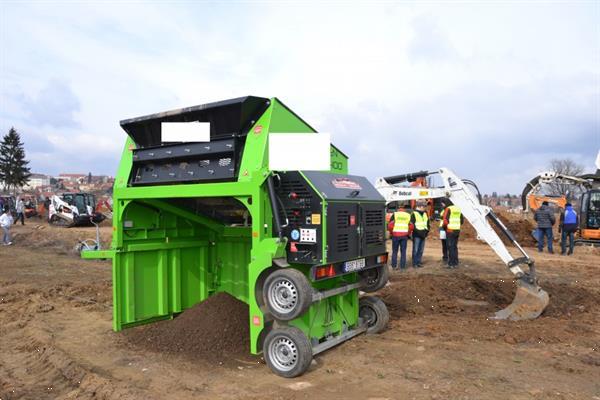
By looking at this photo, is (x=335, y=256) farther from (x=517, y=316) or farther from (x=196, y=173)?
(x=517, y=316)

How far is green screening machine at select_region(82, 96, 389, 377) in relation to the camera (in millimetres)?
4793

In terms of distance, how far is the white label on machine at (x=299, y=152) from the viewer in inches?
199

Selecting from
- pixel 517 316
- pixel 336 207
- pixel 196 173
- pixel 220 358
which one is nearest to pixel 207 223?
pixel 196 173

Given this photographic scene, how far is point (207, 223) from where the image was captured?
6883mm

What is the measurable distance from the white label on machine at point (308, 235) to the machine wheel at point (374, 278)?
4.73 ft

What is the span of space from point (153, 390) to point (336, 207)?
2468mm

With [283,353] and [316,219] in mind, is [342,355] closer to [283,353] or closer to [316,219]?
[283,353]

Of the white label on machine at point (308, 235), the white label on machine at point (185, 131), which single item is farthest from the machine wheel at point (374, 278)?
the white label on machine at point (185, 131)

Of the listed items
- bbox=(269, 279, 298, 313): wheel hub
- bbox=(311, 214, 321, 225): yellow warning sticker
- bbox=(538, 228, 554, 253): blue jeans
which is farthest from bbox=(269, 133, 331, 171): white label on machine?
bbox=(538, 228, 554, 253): blue jeans

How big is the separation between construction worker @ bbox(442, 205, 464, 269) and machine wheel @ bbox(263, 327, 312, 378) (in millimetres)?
8254

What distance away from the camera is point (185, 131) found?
565 centimetres

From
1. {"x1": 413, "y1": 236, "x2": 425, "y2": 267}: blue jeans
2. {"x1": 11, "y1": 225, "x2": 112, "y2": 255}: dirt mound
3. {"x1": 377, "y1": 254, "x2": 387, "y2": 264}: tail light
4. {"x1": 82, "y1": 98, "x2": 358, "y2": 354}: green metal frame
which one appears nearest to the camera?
→ {"x1": 82, "y1": 98, "x2": 358, "y2": 354}: green metal frame

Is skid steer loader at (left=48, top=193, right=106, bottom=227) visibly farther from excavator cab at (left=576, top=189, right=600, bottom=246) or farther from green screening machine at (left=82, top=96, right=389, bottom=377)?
excavator cab at (left=576, top=189, right=600, bottom=246)

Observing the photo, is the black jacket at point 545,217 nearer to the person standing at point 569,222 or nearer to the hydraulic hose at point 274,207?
the person standing at point 569,222
